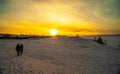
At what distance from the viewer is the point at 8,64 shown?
19312 millimetres

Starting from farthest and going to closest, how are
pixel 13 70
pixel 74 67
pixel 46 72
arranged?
pixel 74 67
pixel 46 72
pixel 13 70

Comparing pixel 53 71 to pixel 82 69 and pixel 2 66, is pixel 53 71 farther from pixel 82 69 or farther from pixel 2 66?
pixel 2 66

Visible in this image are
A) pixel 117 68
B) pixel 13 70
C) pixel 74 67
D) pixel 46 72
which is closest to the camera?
Answer: pixel 13 70

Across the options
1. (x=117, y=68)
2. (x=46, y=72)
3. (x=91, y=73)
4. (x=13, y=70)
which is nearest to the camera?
(x=13, y=70)

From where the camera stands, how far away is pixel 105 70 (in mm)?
22672

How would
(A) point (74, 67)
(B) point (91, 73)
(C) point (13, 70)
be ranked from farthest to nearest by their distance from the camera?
(A) point (74, 67), (B) point (91, 73), (C) point (13, 70)

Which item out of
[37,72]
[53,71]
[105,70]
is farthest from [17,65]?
[105,70]

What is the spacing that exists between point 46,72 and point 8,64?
488 centimetres

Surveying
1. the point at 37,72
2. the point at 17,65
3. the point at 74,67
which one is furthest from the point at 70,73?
the point at 17,65

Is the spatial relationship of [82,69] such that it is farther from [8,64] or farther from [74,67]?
[8,64]

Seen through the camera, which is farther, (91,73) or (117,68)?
(117,68)

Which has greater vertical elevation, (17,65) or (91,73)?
(17,65)

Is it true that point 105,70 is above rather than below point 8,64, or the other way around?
below

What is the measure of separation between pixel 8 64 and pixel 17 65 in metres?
1.10
